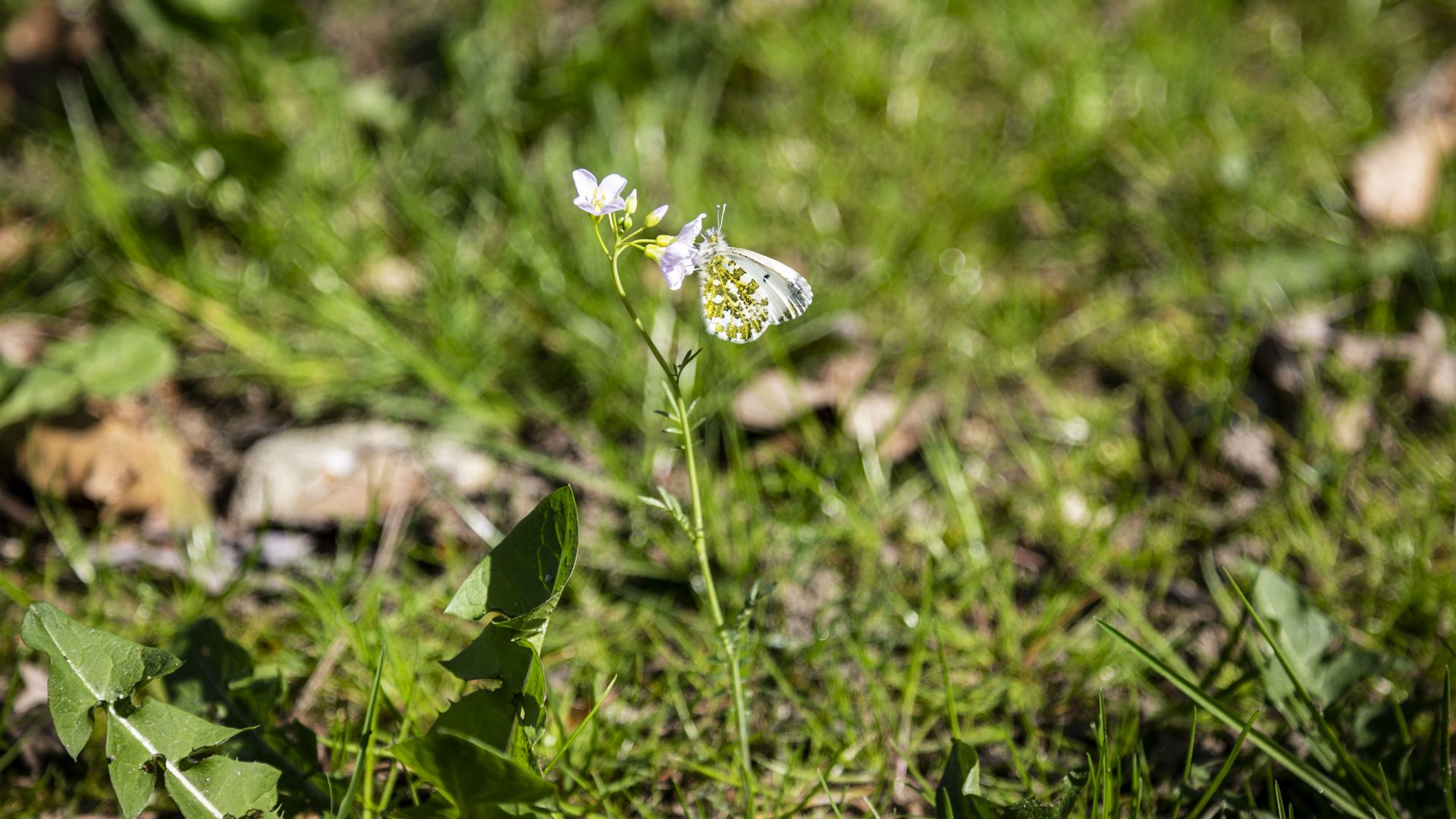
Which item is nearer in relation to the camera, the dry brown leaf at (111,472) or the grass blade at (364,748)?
the grass blade at (364,748)

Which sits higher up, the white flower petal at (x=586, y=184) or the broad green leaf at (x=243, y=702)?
the white flower petal at (x=586, y=184)

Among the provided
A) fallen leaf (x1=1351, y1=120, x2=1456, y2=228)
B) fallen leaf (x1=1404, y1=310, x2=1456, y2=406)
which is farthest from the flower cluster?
fallen leaf (x1=1351, y1=120, x2=1456, y2=228)

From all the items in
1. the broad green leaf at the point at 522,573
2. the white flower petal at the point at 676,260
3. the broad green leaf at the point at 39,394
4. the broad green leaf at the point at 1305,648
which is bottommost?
the broad green leaf at the point at 1305,648

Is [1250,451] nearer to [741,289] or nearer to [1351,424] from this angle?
[1351,424]

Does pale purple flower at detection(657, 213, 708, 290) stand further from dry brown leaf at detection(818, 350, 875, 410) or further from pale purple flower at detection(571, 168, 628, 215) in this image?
dry brown leaf at detection(818, 350, 875, 410)

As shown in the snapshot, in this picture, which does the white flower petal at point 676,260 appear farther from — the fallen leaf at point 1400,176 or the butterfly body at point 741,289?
the fallen leaf at point 1400,176

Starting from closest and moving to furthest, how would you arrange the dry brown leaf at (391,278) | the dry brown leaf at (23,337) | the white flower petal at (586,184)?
the white flower petal at (586,184) → the dry brown leaf at (23,337) → the dry brown leaf at (391,278)

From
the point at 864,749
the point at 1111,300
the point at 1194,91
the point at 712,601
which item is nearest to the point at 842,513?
the point at 864,749

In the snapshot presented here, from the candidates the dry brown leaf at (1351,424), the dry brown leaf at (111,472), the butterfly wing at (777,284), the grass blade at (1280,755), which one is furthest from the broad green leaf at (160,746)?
the dry brown leaf at (1351,424)

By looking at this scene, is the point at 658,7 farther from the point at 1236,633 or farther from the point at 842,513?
the point at 1236,633
